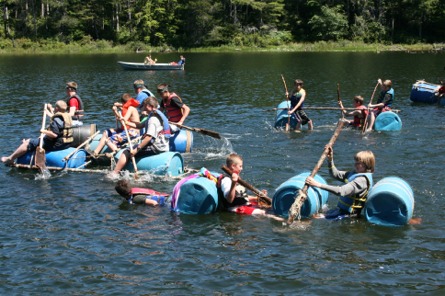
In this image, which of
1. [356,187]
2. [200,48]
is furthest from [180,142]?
[200,48]

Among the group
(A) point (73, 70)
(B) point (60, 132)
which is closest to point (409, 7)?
(A) point (73, 70)

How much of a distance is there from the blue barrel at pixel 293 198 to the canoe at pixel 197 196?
130 cm

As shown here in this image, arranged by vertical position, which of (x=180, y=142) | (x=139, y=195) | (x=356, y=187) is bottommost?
(x=139, y=195)

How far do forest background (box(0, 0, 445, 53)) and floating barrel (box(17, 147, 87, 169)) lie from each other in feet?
196

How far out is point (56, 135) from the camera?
16859mm

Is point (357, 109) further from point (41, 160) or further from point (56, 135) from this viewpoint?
point (41, 160)

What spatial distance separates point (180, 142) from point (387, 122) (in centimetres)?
822

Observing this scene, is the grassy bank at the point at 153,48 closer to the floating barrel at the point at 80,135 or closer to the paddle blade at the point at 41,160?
the floating barrel at the point at 80,135

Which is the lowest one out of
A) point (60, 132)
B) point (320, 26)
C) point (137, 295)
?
point (137, 295)

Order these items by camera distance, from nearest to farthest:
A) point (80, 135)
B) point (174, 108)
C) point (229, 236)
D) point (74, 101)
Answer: point (229, 236) → point (80, 135) → point (174, 108) → point (74, 101)

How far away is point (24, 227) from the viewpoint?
1255 cm

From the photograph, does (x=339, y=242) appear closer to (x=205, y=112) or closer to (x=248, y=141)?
(x=248, y=141)

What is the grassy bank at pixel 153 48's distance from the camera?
7182 centimetres

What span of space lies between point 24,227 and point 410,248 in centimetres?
769
